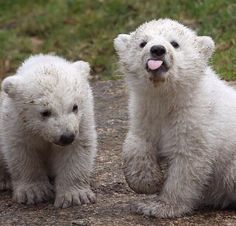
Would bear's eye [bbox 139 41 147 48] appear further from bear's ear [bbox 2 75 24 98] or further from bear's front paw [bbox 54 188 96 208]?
bear's front paw [bbox 54 188 96 208]

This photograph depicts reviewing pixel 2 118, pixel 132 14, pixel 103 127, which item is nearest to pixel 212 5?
pixel 132 14

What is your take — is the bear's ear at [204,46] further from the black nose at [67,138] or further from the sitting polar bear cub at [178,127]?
the black nose at [67,138]

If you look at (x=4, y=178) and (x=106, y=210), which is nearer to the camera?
(x=106, y=210)

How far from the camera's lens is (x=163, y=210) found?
261 inches

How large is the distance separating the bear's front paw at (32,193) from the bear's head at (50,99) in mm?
560

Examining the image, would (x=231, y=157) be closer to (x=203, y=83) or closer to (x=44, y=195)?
(x=203, y=83)

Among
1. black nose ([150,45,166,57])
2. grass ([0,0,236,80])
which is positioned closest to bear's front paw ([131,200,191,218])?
black nose ([150,45,166,57])

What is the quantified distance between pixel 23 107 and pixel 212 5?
680 centimetres

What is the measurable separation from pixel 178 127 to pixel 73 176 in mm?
1249

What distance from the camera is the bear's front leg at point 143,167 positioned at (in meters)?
6.67

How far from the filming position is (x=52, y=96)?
6957mm

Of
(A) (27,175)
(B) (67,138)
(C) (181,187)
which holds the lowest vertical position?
(A) (27,175)

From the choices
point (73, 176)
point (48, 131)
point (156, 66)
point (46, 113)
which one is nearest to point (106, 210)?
point (73, 176)

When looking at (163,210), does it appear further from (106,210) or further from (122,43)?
(122,43)
